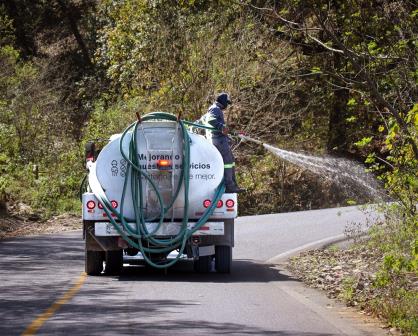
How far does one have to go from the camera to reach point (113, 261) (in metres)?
16.1

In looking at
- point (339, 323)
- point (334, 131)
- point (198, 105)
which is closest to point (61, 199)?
point (198, 105)

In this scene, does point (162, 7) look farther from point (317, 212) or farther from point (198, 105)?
point (317, 212)

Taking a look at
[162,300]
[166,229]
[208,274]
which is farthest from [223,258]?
[162,300]

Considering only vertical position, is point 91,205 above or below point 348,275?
above

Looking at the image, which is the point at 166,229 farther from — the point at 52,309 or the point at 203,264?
the point at 52,309

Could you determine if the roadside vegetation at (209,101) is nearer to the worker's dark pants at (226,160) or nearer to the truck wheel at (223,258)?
the worker's dark pants at (226,160)

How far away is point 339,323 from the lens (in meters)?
11.4

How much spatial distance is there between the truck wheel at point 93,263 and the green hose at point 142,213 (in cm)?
74

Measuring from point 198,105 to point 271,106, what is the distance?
2.28 meters

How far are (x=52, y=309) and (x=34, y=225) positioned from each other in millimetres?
14813

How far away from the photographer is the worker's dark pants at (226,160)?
53.5 feet

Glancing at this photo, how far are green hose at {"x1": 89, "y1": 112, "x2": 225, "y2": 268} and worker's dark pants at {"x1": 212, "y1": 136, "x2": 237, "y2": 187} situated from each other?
0.46 meters

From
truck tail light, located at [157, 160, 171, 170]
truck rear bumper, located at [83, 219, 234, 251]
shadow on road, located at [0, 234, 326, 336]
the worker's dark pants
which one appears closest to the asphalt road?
shadow on road, located at [0, 234, 326, 336]

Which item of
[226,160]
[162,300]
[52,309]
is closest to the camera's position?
[52,309]
